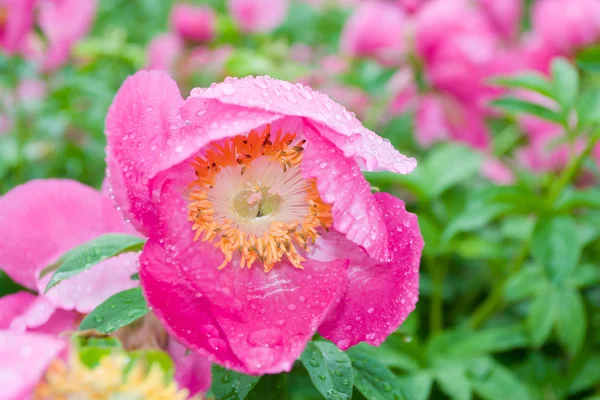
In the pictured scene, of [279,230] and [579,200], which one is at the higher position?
[279,230]

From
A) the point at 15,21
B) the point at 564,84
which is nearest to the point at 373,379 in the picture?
the point at 564,84

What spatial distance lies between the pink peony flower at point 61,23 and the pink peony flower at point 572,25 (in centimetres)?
101

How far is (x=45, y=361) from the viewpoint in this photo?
33 cm

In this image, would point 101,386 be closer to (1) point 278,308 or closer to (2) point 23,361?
(2) point 23,361

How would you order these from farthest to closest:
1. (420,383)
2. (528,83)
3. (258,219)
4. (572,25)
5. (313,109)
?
(572,25) < (528,83) < (420,383) < (258,219) < (313,109)

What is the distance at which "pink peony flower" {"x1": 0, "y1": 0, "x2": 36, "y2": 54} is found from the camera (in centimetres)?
118

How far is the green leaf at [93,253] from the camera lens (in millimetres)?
531

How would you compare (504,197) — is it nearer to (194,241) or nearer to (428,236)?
(428,236)

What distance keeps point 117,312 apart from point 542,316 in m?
0.73

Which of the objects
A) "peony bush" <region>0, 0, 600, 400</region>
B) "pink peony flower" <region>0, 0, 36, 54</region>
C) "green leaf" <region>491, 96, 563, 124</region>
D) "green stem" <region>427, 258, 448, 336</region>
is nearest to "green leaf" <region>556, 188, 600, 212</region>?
"peony bush" <region>0, 0, 600, 400</region>

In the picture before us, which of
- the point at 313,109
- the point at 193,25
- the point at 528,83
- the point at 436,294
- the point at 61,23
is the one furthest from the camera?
the point at 193,25

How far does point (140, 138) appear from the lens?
0.52 meters

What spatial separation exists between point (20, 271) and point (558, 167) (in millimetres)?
1124

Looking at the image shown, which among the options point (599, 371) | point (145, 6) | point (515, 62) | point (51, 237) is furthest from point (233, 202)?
point (145, 6)
